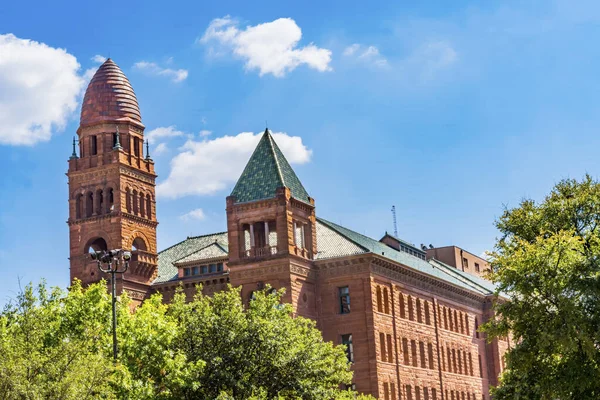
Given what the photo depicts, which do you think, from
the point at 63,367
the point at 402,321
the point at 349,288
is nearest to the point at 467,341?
the point at 402,321

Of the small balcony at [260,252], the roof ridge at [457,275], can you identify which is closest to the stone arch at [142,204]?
the small balcony at [260,252]

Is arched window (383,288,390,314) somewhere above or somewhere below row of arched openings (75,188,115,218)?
below

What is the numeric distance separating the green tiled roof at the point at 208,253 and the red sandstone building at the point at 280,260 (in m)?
0.16

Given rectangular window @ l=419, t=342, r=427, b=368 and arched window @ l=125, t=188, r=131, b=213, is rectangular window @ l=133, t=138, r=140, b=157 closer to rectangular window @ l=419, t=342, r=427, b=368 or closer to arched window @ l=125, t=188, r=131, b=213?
arched window @ l=125, t=188, r=131, b=213

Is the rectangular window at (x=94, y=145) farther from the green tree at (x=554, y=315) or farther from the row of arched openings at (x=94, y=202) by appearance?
the green tree at (x=554, y=315)

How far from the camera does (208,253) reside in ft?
285

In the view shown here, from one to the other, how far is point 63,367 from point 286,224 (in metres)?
36.2

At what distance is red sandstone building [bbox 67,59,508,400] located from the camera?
78250mm

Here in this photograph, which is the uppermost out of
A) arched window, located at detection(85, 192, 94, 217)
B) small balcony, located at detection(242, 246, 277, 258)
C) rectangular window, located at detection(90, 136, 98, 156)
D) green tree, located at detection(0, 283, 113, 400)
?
rectangular window, located at detection(90, 136, 98, 156)

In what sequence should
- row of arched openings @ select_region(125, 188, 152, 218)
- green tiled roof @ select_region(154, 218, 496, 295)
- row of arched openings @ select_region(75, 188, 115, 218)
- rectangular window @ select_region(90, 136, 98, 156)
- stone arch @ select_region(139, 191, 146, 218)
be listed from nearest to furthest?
green tiled roof @ select_region(154, 218, 496, 295) → row of arched openings @ select_region(75, 188, 115, 218) → row of arched openings @ select_region(125, 188, 152, 218) → rectangular window @ select_region(90, 136, 98, 156) → stone arch @ select_region(139, 191, 146, 218)

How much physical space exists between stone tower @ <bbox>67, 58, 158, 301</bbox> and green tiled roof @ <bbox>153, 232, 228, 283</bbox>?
5.50ft

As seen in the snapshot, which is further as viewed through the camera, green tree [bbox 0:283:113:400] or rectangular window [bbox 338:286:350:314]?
rectangular window [bbox 338:286:350:314]

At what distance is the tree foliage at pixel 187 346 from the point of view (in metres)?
47.3

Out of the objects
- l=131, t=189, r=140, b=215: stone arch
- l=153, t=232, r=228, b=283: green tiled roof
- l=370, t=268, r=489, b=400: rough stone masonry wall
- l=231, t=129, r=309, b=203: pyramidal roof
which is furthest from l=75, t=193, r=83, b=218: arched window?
l=370, t=268, r=489, b=400: rough stone masonry wall
